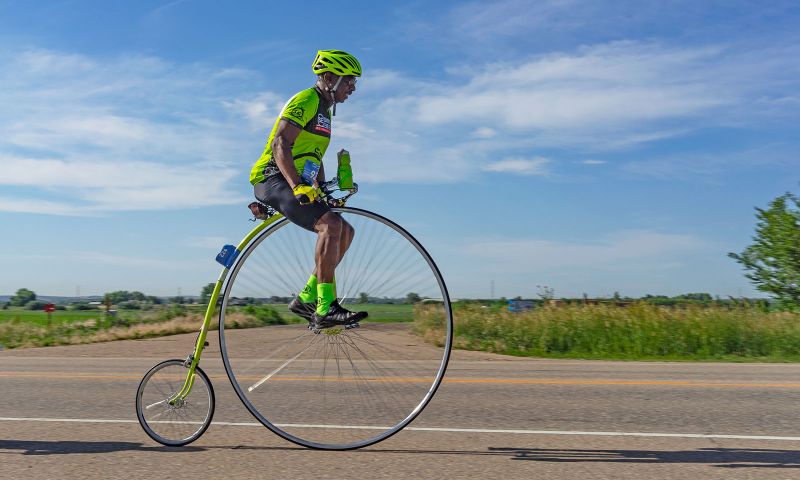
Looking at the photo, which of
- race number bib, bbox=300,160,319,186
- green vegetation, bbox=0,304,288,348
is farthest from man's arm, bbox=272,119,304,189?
green vegetation, bbox=0,304,288,348

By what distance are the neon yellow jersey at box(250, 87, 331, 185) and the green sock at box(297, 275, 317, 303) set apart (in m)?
0.75

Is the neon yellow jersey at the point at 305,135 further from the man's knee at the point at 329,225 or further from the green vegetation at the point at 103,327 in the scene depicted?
the green vegetation at the point at 103,327

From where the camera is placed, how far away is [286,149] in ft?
18.4

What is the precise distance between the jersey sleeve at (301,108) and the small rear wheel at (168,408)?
6.81ft

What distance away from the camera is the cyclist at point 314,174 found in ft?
18.5

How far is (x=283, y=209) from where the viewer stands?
570 cm

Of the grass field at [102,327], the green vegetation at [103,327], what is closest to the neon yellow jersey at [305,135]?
the grass field at [102,327]

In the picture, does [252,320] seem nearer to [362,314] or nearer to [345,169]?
[362,314]

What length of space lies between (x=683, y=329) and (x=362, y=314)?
14306mm

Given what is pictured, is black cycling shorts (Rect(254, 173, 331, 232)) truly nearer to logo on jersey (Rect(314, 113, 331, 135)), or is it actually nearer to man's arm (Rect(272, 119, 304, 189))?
man's arm (Rect(272, 119, 304, 189))

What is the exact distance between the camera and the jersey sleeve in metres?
5.64

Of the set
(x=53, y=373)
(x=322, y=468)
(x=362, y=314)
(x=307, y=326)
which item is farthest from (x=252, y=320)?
(x=53, y=373)

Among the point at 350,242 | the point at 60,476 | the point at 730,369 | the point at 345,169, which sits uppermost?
the point at 345,169

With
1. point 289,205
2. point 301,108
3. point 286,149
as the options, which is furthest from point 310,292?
point 301,108
